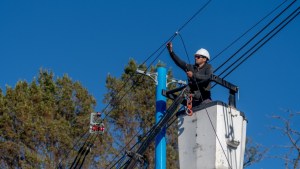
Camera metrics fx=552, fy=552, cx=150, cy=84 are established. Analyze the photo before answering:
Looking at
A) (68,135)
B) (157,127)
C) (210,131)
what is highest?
(68,135)

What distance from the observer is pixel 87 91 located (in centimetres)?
2245

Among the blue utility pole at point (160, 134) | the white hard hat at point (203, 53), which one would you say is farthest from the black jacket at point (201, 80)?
the blue utility pole at point (160, 134)

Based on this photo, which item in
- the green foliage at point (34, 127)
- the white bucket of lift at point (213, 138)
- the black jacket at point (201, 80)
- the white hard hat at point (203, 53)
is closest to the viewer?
the white bucket of lift at point (213, 138)

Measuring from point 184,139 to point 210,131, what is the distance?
0.47 metres

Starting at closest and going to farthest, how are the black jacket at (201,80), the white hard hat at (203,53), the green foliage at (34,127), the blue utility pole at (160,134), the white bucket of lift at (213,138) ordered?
the white bucket of lift at (213,138) → the black jacket at (201,80) → the white hard hat at (203,53) → the blue utility pole at (160,134) → the green foliage at (34,127)

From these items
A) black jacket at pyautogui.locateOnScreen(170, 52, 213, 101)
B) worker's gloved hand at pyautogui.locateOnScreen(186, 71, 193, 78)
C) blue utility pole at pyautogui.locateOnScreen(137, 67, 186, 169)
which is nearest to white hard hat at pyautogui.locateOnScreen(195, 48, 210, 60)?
black jacket at pyautogui.locateOnScreen(170, 52, 213, 101)

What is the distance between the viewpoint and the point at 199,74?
25.1 feet

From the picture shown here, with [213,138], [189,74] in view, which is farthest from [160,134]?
[213,138]

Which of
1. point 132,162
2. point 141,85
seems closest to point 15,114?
point 141,85

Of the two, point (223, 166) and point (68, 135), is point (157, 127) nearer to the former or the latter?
point (223, 166)

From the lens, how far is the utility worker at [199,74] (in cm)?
761

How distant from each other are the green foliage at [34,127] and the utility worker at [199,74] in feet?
40.0

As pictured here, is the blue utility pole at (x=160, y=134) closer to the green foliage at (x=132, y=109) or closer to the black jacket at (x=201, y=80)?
the black jacket at (x=201, y=80)

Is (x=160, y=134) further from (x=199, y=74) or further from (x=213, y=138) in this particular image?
(x=213, y=138)
